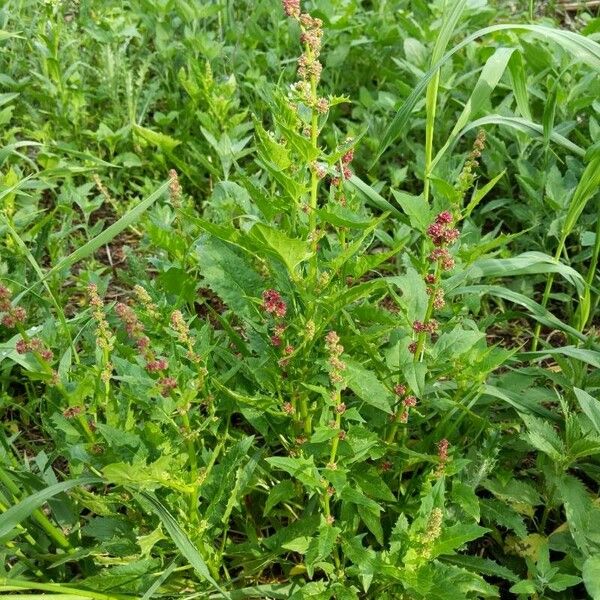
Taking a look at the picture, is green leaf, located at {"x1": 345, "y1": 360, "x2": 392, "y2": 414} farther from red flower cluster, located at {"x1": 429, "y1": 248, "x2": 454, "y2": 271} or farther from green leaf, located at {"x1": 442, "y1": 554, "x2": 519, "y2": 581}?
green leaf, located at {"x1": 442, "y1": 554, "x2": 519, "y2": 581}

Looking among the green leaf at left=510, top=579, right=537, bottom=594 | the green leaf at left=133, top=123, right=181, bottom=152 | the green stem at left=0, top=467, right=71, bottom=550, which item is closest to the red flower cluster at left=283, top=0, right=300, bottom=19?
the green stem at left=0, top=467, right=71, bottom=550

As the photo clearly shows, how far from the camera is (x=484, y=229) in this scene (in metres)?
2.97

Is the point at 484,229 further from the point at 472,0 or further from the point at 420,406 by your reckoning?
the point at 420,406

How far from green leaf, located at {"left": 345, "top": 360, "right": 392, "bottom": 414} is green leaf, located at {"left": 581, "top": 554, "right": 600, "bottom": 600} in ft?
1.60

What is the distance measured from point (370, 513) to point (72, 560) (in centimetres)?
67

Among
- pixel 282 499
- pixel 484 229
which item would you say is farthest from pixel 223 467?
pixel 484 229

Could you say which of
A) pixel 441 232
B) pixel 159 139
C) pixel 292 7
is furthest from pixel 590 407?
pixel 159 139

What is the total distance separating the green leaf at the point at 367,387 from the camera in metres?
1.58

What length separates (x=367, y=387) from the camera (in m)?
1.58

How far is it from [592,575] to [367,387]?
562 millimetres

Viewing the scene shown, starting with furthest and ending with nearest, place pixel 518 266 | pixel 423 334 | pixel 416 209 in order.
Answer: pixel 518 266, pixel 416 209, pixel 423 334

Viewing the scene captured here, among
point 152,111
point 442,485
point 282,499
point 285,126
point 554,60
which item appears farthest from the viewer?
point 152,111

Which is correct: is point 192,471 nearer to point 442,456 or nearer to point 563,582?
point 442,456

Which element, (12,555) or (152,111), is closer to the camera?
(12,555)
